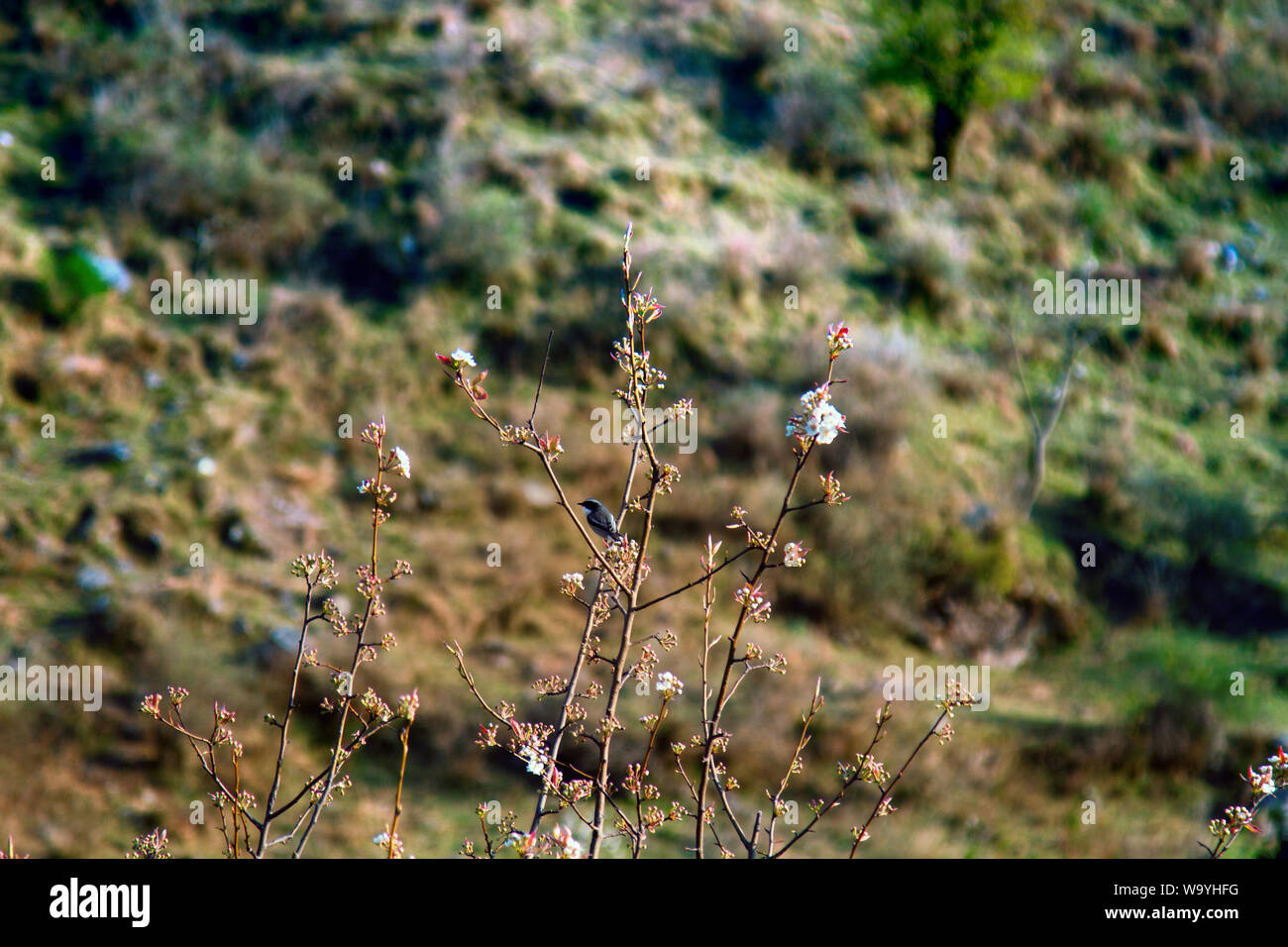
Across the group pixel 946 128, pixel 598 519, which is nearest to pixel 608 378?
pixel 598 519

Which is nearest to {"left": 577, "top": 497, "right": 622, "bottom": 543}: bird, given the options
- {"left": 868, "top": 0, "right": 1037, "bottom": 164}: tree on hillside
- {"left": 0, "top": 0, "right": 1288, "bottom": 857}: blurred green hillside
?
{"left": 0, "top": 0, "right": 1288, "bottom": 857}: blurred green hillside

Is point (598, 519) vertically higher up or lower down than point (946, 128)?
lower down

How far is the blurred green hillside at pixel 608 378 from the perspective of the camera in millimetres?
6711

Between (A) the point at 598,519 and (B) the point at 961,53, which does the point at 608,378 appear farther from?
(B) the point at 961,53

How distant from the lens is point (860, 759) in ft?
6.73

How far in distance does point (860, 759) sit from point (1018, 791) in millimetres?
5487

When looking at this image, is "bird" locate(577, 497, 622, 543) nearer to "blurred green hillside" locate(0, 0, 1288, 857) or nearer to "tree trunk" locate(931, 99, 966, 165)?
"blurred green hillside" locate(0, 0, 1288, 857)

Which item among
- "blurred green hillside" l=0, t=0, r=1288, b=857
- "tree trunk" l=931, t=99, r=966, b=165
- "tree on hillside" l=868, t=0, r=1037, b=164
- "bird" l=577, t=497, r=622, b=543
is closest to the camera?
"bird" l=577, t=497, r=622, b=543

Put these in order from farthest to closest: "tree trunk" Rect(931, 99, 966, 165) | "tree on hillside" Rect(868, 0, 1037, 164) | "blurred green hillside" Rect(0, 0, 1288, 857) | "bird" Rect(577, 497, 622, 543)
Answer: "tree trunk" Rect(931, 99, 966, 165) → "tree on hillside" Rect(868, 0, 1037, 164) → "blurred green hillside" Rect(0, 0, 1288, 857) → "bird" Rect(577, 497, 622, 543)

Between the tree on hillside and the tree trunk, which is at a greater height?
the tree on hillside

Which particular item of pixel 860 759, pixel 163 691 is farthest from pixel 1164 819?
pixel 163 691

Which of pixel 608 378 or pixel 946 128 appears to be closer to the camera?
pixel 608 378

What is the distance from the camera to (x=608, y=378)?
33.8 feet

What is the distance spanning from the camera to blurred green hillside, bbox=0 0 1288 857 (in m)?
6.71
